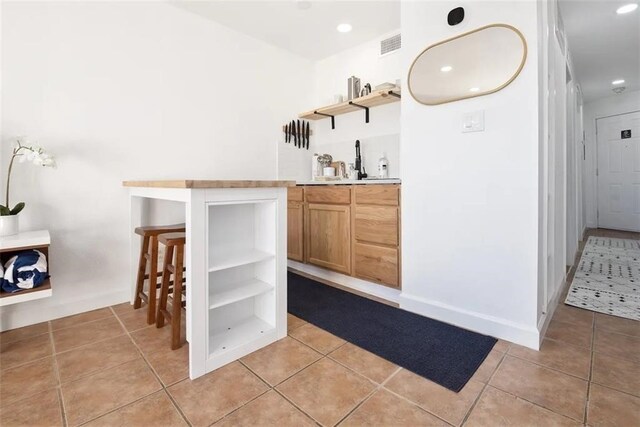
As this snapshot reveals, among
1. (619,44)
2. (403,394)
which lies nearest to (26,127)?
(403,394)

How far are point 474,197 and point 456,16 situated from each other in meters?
1.09

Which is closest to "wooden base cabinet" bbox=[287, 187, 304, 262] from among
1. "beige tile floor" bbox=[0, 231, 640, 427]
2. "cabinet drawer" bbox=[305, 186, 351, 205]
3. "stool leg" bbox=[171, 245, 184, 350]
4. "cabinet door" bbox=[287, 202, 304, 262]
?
"cabinet door" bbox=[287, 202, 304, 262]

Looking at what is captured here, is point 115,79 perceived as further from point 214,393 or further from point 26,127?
point 214,393

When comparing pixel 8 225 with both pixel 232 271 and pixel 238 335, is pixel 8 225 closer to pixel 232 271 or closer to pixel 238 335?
pixel 232 271

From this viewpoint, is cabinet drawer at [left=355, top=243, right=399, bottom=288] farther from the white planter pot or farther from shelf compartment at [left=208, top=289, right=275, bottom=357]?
the white planter pot

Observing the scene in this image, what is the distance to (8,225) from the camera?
5.74 ft

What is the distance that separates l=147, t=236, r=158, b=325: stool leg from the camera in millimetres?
1931

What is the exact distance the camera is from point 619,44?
334 cm

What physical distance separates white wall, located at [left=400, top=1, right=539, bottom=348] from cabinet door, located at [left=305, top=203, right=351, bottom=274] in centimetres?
54

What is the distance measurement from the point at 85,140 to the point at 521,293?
2929 mm

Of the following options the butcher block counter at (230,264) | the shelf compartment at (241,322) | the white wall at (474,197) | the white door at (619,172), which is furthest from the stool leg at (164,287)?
the white door at (619,172)

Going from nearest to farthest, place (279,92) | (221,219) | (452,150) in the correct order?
1. (221,219)
2. (452,150)
3. (279,92)

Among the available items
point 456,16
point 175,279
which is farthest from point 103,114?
point 456,16

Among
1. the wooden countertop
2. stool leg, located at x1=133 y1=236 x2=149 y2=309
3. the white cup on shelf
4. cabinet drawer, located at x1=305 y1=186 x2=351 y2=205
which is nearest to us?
the wooden countertop
